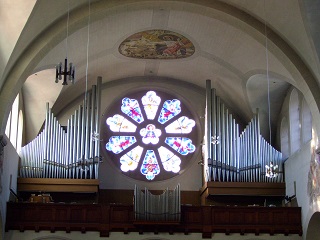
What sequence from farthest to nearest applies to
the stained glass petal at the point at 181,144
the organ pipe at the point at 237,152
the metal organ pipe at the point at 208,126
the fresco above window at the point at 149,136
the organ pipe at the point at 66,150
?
the stained glass petal at the point at 181,144
the fresco above window at the point at 149,136
the metal organ pipe at the point at 208,126
the organ pipe at the point at 237,152
the organ pipe at the point at 66,150

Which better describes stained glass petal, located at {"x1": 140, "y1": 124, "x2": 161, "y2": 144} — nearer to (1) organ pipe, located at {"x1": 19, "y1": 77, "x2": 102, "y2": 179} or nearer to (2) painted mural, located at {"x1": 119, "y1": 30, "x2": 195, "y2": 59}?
(1) organ pipe, located at {"x1": 19, "y1": 77, "x2": 102, "y2": 179}

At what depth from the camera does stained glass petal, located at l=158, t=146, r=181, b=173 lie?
26984 millimetres

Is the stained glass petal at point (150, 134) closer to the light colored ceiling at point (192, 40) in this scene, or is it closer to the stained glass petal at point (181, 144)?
the stained glass petal at point (181, 144)

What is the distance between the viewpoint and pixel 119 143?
89.1 feet

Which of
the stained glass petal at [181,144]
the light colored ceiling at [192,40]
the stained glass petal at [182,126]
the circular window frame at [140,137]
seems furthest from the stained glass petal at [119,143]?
the light colored ceiling at [192,40]

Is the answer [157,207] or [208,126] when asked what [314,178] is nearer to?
[208,126]

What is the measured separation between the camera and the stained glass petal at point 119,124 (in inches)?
1076

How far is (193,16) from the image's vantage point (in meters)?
22.2

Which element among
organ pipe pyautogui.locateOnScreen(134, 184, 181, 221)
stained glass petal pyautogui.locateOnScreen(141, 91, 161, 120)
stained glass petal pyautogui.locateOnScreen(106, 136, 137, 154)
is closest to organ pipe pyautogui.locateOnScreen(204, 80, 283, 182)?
organ pipe pyautogui.locateOnScreen(134, 184, 181, 221)

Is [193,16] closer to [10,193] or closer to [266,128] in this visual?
[266,128]

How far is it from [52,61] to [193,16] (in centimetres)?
466

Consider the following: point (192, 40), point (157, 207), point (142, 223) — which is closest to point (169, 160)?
point (157, 207)

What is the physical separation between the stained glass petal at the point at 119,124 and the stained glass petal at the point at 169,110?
3.83 feet

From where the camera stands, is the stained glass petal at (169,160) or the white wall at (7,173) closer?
the white wall at (7,173)
